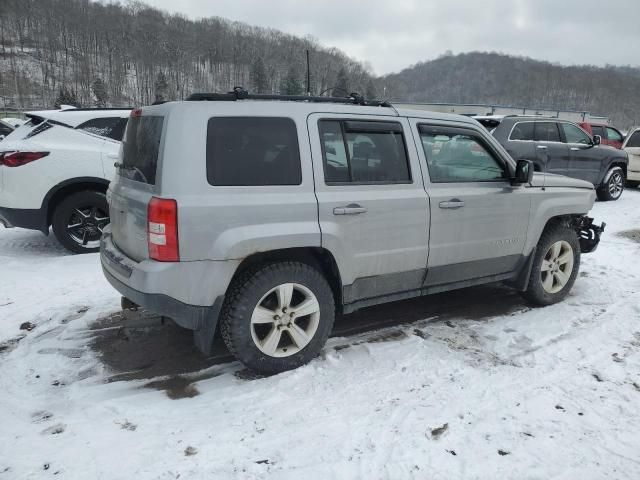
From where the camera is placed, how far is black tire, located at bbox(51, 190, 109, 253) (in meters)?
5.98

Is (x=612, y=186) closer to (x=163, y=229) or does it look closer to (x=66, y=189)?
(x=66, y=189)

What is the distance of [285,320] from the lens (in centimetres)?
325

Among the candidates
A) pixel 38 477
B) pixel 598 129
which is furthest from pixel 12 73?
pixel 38 477

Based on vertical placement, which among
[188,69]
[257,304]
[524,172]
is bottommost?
[257,304]

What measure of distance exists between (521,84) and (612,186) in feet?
415

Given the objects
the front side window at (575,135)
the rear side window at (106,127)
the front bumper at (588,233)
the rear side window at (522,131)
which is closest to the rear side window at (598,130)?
the front side window at (575,135)


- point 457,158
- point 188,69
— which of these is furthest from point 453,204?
point 188,69

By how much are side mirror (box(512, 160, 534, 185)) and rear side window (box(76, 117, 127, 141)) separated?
4944 millimetres

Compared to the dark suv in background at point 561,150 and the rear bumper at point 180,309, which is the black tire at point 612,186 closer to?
the dark suv in background at point 561,150

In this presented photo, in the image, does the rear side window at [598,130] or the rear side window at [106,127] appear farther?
the rear side window at [598,130]

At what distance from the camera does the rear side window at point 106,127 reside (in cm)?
625

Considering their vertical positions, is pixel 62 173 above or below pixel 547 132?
below

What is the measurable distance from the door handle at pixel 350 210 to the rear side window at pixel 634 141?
12241 millimetres


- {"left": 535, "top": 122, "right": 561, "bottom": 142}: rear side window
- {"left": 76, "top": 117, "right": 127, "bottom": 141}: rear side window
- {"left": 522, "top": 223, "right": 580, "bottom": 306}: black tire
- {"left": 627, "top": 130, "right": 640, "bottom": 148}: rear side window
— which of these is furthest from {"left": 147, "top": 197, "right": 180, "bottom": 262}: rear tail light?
{"left": 627, "top": 130, "right": 640, "bottom": 148}: rear side window
